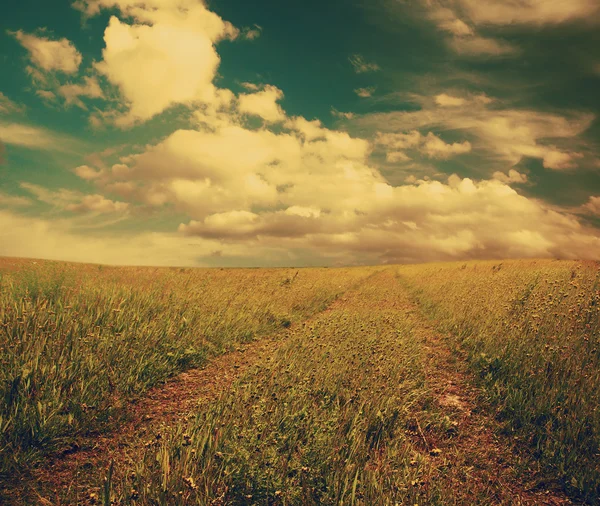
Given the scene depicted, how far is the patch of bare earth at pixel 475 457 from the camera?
3.25 m

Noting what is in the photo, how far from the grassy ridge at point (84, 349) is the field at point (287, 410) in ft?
0.09

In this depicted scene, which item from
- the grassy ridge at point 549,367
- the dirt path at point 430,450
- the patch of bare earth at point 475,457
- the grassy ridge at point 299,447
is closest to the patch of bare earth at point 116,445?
the dirt path at point 430,450

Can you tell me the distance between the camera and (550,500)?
10.9 ft

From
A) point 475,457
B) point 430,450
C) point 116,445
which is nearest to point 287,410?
point 430,450

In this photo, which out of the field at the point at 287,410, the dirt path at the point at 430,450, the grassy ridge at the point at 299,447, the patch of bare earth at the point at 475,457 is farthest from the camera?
the patch of bare earth at the point at 475,457

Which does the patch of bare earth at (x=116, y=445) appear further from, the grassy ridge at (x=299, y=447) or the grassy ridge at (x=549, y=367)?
the grassy ridge at (x=549, y=367)

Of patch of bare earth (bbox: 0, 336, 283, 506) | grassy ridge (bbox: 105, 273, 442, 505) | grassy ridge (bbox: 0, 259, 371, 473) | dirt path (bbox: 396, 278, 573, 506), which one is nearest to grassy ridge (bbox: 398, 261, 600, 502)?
dirt path (bbox: 396, 278, 573, 506)

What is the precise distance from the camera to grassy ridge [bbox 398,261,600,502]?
384cm

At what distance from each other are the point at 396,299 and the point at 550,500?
14.3 m

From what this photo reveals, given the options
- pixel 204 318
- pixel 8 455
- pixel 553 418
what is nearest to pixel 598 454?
pixel 553 418

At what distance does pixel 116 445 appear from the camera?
385 centimetres

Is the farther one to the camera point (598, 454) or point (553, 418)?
point (553, 418)

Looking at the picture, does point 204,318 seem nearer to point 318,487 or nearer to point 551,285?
point 318,487

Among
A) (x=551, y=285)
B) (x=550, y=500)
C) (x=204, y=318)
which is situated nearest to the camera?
(x=550, y=500)
